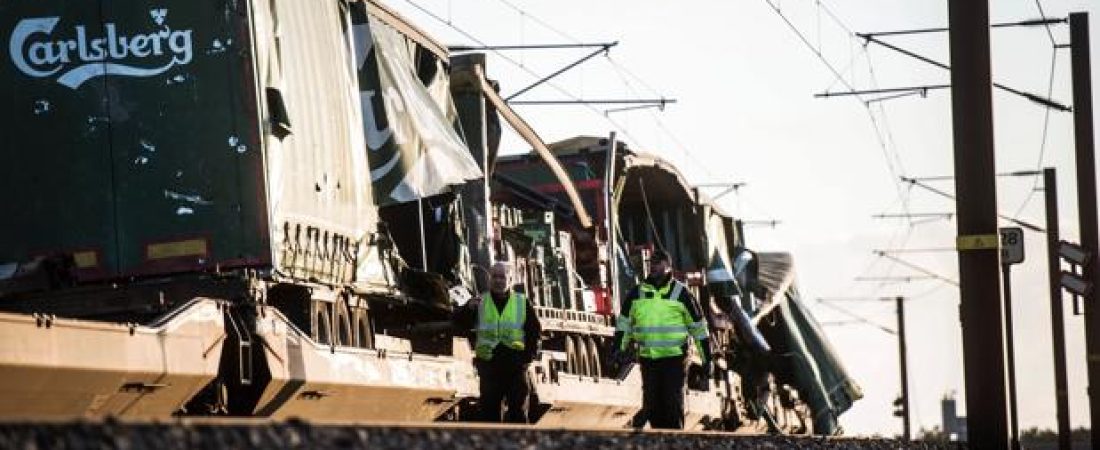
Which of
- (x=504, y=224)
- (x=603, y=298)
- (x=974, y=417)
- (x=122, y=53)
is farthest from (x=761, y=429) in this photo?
(x=122, y=53)

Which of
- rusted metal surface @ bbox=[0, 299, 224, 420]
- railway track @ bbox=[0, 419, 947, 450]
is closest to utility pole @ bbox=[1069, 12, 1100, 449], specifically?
railway track @ bbox=[0, 419, 947, 450]

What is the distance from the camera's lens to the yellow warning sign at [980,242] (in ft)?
60.2

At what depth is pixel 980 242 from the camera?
18.4m

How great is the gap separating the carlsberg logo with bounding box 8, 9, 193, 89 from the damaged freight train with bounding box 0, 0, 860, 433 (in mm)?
15

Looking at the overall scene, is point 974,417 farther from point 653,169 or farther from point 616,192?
point 653,169

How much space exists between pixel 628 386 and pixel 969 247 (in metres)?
10.8

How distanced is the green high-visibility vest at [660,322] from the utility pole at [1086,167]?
65.5 feet

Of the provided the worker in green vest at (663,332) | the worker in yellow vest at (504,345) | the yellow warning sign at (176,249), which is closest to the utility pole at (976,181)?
the worker in green vest at (663,332)

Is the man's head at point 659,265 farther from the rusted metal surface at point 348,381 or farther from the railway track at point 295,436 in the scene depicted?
the railway track at point 295,436

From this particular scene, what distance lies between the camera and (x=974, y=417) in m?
18.8

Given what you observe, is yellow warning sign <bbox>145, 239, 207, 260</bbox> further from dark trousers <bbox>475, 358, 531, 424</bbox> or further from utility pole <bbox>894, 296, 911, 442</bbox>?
utility pole <bbox>894, 296, 911, 442</bbox>

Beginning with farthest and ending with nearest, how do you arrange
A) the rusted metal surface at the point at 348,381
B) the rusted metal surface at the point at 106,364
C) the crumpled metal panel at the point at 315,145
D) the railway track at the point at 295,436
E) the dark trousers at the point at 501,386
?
the dark trousers at the point at 501,386 < the crumpled metal panel at the point at 315,145 < the rusted metal surface at the point at 348,381 < the rusted metal surface at the point at 106,364 < the railway track at the point at 295,436

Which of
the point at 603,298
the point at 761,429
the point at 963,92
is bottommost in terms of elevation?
the point at 761,429

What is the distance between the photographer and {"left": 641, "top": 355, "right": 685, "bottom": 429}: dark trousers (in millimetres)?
19578
